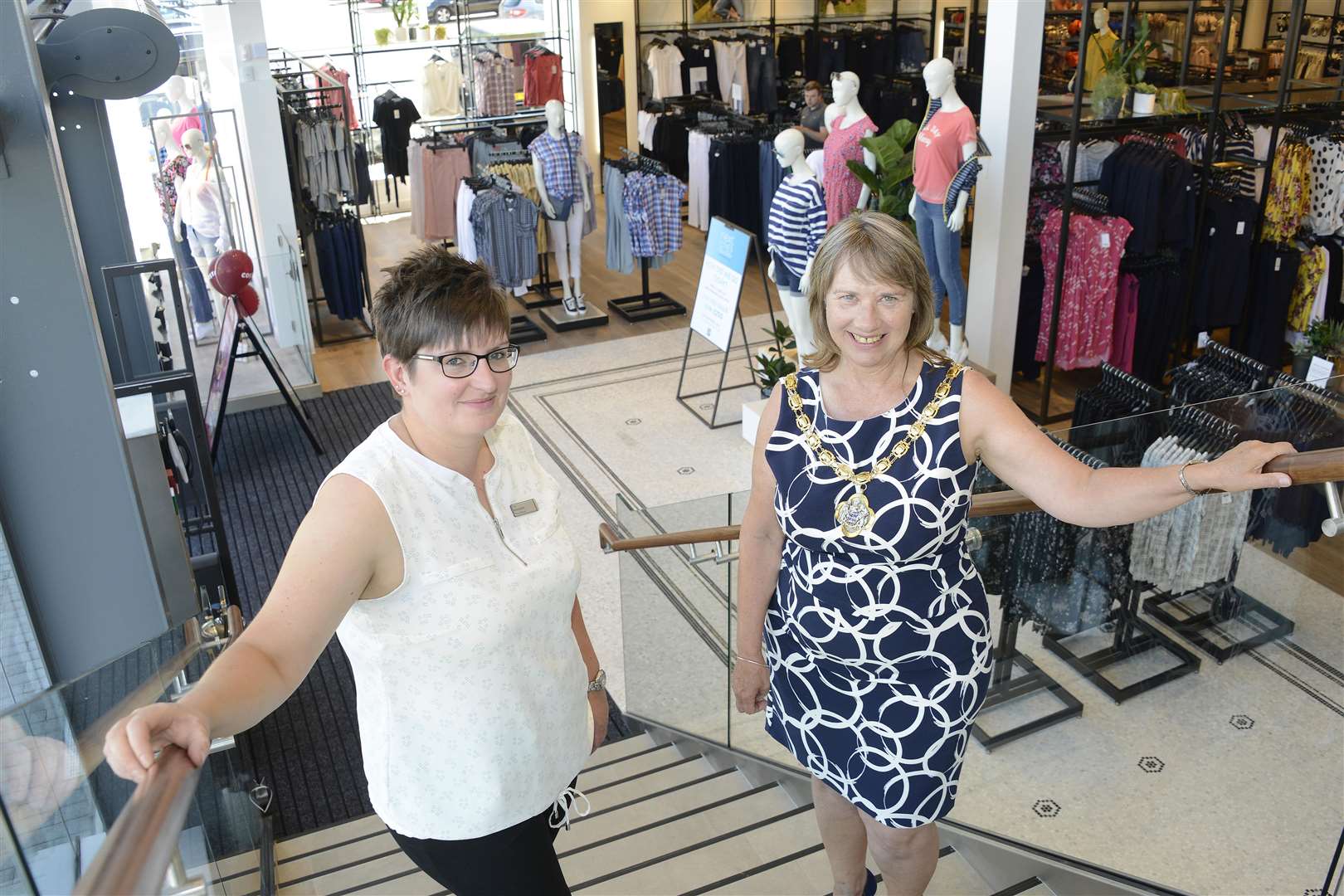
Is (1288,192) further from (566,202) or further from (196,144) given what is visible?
(196,144)

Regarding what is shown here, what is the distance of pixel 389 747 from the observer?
176 centimetres

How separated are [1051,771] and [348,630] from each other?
2.14m

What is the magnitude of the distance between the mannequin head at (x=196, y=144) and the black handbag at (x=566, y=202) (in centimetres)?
237

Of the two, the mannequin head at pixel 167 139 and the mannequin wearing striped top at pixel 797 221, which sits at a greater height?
the mannequin head at pixel 167 139

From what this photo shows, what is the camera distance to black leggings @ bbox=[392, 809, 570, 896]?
1843 millimetres

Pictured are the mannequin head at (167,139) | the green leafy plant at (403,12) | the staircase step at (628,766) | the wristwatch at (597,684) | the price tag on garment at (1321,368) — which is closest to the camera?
the wristwatch at (597,684)

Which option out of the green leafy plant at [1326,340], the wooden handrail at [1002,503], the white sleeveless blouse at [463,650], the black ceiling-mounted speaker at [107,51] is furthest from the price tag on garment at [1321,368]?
the black ceiling-mounted speaker at [107,51]

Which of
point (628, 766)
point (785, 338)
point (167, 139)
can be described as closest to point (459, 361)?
point (628, 766)

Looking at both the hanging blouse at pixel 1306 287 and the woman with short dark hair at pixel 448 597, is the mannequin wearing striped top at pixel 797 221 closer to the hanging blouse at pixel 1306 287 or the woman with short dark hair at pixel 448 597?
the hanging blouse at pixel 1306 287

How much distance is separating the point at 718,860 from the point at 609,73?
1207cm

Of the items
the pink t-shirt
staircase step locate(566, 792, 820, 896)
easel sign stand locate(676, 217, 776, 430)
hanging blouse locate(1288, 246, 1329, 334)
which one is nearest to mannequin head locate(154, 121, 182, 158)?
easel sign stand locate(676, 217, 776, 430)

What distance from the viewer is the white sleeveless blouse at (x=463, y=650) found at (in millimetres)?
1676

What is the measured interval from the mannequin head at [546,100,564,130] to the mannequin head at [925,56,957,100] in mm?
3000

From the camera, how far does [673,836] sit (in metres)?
3.26
